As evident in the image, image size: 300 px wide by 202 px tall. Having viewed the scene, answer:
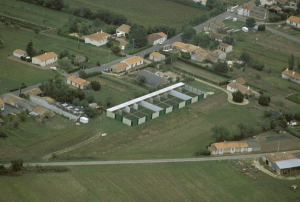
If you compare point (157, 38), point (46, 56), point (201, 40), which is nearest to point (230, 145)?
point (201, 40)

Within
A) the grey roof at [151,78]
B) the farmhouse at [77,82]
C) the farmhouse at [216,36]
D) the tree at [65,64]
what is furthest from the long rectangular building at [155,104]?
the farmhouse at [216,36]

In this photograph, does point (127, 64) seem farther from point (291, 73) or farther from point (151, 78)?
point (291, 73)

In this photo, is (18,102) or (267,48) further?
(267,48)

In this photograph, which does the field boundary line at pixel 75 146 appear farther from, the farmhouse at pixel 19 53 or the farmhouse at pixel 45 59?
the farmhouse at pixel 19 53

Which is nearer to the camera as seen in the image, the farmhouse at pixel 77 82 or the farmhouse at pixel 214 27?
the farmhouse at pixel 77 82

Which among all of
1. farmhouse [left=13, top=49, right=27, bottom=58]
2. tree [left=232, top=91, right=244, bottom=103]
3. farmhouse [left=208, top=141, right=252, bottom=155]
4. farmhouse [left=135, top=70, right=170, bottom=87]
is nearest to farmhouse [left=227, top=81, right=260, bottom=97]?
tree [left=232, top=91, right=244, bottom=103]

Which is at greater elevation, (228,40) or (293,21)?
(293,21)
